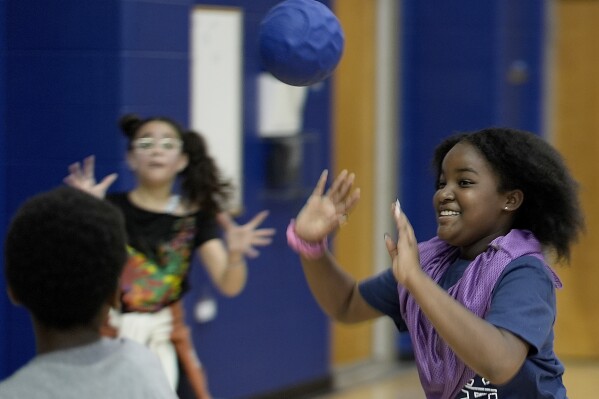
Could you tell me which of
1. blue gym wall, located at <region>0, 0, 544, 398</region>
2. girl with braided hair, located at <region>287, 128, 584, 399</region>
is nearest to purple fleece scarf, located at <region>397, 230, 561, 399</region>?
girl with braided hair, located at <region>287, 128, 584, 399</region>

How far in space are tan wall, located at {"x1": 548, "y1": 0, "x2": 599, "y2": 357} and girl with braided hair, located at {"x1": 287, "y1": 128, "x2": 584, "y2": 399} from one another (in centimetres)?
517

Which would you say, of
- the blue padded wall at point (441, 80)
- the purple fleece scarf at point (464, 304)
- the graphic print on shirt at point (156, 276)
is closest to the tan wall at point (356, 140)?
the blue padded wall at point (441, 80)

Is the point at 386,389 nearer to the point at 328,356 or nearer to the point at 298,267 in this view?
the point at 328,356

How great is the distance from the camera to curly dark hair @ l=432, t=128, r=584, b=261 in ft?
8.79

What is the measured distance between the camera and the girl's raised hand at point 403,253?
2.44 meters

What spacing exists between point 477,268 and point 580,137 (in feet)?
18.0

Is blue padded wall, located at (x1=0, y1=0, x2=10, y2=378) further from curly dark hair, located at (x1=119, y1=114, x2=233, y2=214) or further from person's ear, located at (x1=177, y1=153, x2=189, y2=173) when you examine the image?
person's ear, located at (x1=177, y1=153, x2=189, y2=173)

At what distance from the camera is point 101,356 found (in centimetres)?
184

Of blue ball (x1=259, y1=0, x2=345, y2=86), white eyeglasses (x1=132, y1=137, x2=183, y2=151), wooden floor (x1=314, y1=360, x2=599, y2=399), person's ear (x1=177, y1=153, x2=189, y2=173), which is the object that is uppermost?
blue ball (x1=259, y1=0, x2=345, y2=86)

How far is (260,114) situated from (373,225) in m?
1.84

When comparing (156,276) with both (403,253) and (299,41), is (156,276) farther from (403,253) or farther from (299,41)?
(403,253)

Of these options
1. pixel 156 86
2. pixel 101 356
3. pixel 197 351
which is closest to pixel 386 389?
pixel 197 351

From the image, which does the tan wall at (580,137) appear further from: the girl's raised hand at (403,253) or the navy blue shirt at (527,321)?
the girl's raised hand at (403,253)

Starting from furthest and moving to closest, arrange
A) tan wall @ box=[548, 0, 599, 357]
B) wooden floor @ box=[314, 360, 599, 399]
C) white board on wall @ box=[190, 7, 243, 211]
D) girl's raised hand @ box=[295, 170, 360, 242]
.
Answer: tan wall @ box=[548, 0, 599, 357]
wooden floor @ box=[314, 360, 599, 399]
white board on wall @ box=[190, 7, 243, 211]
girl's raised hand @ box=[295, 170, 360, 242]
